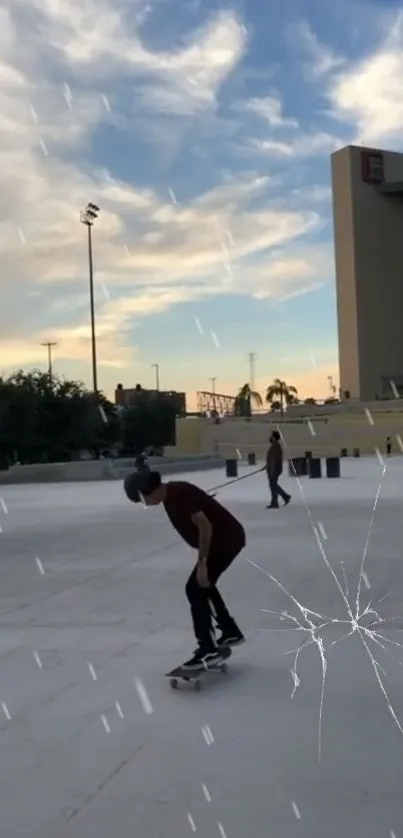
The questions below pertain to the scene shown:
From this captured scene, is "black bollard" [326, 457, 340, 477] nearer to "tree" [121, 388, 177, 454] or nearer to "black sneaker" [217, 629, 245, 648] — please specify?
"black sneaker" [217, 629, 245, 648]

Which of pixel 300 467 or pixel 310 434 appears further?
pixel 310 434

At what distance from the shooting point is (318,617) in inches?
297

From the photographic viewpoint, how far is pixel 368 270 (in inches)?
3748

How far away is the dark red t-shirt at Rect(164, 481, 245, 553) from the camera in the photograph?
5.48 meters

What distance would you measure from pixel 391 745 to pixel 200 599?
58.6 inches

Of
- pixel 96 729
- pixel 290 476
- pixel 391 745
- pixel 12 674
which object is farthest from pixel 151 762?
pixel 290 476

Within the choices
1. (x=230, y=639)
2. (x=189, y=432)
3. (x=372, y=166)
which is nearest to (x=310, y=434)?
(x=189, y=432)

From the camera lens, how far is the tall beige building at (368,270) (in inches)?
3696

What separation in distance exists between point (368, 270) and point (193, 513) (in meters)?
92.2

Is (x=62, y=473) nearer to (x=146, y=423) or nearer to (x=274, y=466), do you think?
(x=274, y=466)

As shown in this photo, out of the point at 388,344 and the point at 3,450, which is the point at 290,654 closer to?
the point at 3,450

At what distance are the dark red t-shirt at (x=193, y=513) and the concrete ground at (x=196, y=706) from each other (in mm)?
764

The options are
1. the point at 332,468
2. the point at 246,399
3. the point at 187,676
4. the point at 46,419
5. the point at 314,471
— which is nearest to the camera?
the point at 187,676

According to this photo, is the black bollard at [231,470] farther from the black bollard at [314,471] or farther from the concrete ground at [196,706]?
the concrete ground at [196,706]
